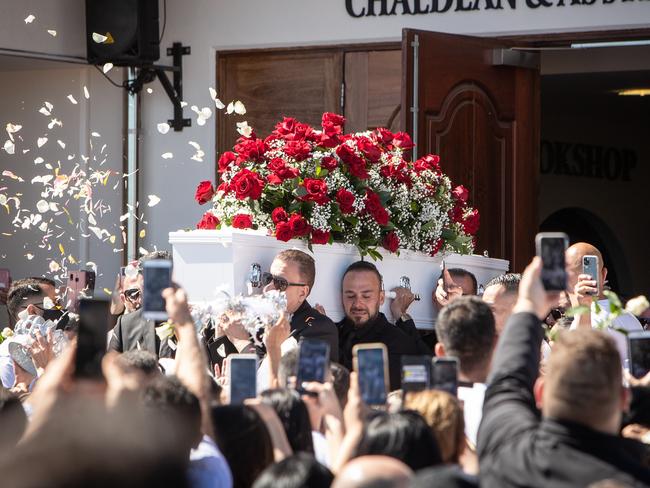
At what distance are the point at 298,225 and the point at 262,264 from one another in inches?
9.2

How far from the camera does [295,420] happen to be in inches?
140

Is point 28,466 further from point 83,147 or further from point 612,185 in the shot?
point 612,185

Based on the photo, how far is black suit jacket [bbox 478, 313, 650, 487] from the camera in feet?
9.14

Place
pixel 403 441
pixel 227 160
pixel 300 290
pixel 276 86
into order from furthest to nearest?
pixel 276 86, pixel 227 160, pixel 300 290, pixel 403 441

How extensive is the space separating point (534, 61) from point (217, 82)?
7.09 feet

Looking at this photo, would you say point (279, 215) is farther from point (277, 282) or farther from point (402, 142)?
point (402, 142)

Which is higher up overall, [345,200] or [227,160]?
[227,160]

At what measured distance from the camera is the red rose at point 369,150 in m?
6.11

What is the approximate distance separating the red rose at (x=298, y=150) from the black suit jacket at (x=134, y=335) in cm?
103

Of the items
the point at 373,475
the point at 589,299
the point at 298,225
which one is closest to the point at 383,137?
the point at 298,225

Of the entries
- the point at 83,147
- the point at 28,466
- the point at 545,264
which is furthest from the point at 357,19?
the point at 28,466

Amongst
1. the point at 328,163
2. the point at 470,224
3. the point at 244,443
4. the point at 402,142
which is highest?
the point at 402,142

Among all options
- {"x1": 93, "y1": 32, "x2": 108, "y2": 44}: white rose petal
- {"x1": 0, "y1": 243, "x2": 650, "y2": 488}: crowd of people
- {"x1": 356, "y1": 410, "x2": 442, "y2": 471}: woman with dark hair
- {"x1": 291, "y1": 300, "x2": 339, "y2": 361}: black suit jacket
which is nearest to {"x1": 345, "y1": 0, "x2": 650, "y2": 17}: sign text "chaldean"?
{"x1": 93, "y1": 32, "x2": 108, "y2": 44}: white rose petal

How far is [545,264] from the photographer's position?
3.50m
